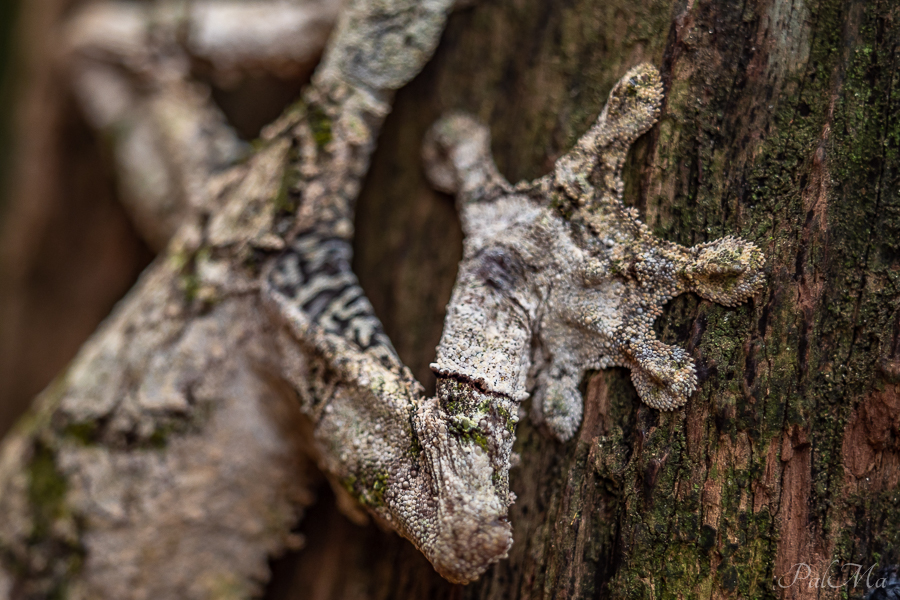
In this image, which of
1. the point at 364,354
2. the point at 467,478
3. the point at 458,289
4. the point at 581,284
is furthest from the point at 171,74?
the point at 467,478

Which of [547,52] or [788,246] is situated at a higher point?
[547,52]

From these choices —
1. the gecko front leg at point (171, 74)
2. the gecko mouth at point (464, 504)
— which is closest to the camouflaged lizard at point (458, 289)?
the gecko mouth at point (464, 504)

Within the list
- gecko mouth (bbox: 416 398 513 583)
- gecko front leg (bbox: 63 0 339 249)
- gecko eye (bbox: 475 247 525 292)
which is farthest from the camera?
gecko front leg (bbox: 63 0 339 249)

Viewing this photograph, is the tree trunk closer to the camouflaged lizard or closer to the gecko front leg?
the camouflaged lizard

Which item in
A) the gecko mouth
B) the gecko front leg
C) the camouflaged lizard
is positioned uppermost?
the gecko front leg

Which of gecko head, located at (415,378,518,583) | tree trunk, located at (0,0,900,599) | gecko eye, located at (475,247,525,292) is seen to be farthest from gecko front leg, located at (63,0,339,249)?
tree trunk, located at (0,0,900,599)

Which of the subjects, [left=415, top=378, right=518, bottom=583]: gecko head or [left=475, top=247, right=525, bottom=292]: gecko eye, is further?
[left=475, top=247, right=525, bottom=292]: gecko eye

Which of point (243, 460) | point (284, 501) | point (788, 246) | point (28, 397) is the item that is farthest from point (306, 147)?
point (28, 397)

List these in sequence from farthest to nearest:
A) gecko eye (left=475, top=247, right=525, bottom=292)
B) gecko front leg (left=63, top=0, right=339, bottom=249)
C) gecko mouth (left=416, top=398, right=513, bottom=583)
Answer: gecko front leg (left=63, top=0, right=339, bottom=249)
gecko eye (left=475, top=247, right=525, bottom=292)
gecko mouth (left=416, top=398, right=513, bottom=583)

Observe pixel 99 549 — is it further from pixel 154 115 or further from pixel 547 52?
pixel 547 52
